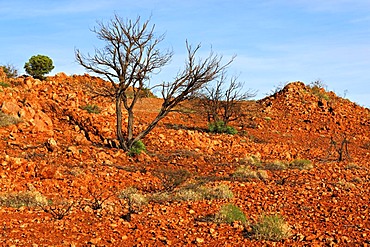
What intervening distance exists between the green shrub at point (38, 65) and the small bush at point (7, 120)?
1757 cm

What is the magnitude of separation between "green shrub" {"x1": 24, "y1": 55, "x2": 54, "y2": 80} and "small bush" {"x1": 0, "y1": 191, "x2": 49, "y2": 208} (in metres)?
25.0

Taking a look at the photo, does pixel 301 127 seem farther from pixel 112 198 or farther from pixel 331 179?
pixel 112 198

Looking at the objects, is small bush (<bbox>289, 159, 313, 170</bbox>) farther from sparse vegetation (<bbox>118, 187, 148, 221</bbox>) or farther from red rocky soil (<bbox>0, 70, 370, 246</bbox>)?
sparse vegetation (<bbox>118, 187, 148, 221</bbox>)

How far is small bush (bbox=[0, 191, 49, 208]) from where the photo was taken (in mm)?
8188

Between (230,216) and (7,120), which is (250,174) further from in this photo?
(7,120)

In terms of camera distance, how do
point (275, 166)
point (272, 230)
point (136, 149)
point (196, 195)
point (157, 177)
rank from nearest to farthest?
point (272, 230)
point (196, 195)
point (157, 177)
point (275, 166)
point (136, 149)

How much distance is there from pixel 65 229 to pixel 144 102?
2392 centimetres

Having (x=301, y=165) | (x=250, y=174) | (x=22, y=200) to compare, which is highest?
(x=301, y=165)

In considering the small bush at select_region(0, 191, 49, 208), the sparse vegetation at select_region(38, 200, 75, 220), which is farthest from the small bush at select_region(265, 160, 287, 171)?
the small bush at select_region(0, 191, 49, 208)

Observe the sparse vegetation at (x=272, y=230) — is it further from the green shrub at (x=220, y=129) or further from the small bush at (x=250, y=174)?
the green shrub at (x=220, y=129)

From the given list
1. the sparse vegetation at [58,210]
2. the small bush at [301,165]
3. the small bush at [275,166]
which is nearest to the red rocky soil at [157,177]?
the sparse vegetation at [58,210]

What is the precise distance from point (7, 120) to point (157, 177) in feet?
20.6

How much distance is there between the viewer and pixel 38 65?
1281 inches

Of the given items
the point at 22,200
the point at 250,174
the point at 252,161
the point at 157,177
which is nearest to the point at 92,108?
the point at 252,161
